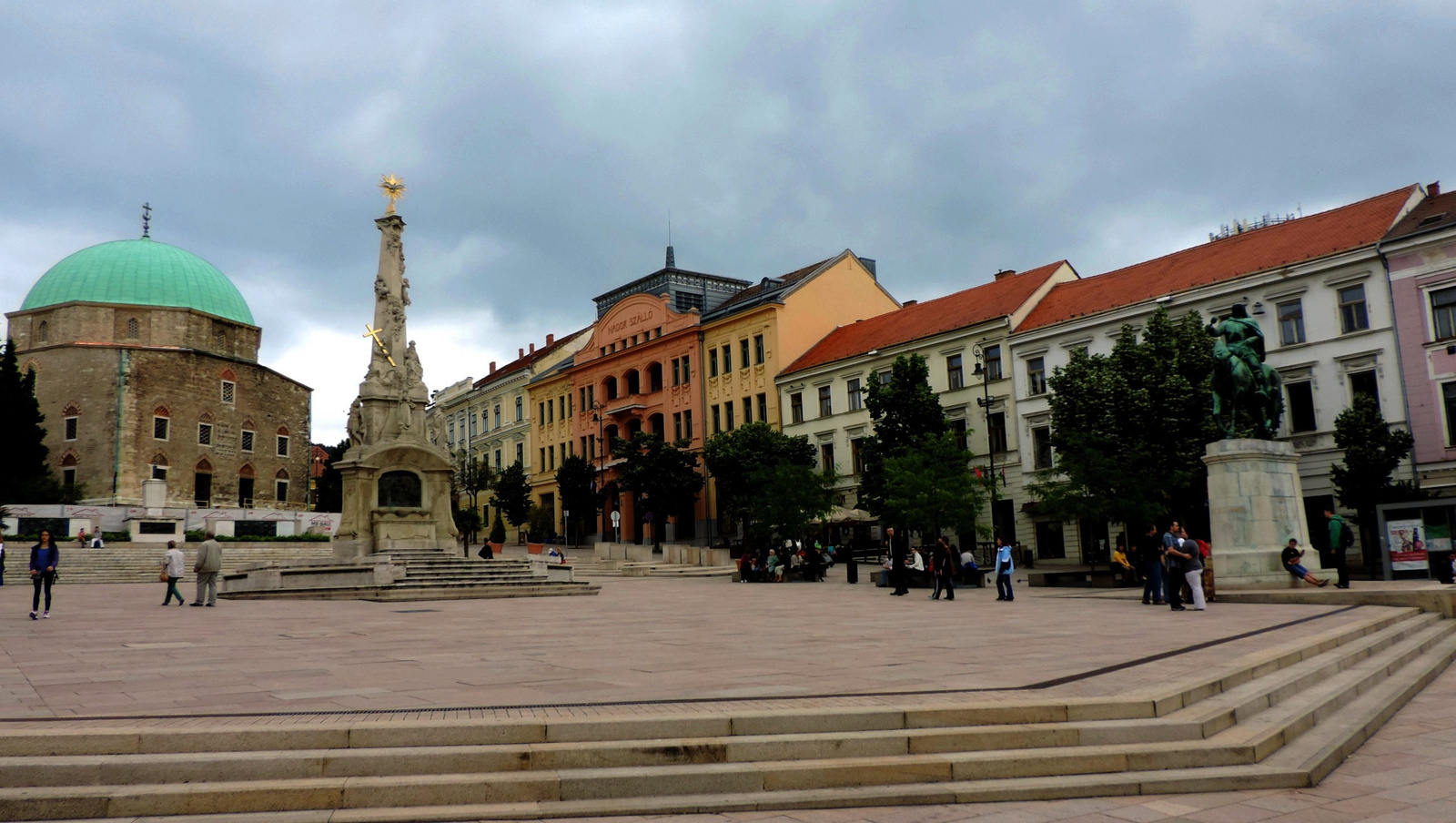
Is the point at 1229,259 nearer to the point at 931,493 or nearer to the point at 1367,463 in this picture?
the point at 1367,463

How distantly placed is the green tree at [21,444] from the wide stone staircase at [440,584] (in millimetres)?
35392

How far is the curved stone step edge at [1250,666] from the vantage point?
27.2 ft

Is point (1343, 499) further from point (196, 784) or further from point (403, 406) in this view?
point (196, 784)

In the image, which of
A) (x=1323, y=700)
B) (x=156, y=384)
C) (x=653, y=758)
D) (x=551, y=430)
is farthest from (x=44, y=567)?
(x=156, y=384)

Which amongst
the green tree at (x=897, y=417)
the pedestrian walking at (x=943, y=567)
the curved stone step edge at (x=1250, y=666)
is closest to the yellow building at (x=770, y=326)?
the green tree at (x=897, y=417)

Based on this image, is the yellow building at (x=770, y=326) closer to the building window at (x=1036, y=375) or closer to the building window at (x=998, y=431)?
the building window at (x=998, y=431)

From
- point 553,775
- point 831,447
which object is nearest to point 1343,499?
point 831,447

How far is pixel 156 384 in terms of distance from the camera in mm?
69750

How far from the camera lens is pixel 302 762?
265 inches

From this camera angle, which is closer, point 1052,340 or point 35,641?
point 35,641

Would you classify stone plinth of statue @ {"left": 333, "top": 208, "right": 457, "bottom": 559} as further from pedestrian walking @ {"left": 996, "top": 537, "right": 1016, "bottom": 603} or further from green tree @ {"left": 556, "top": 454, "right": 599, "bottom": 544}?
green tree @ {"left": 556, "top": 454, "right": 599, "bottom": 544}

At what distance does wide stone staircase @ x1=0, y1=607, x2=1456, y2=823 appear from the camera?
6.43 meters

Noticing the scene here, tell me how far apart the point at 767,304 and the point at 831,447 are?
8.95 m

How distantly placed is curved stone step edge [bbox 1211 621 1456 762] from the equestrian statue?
931cm
